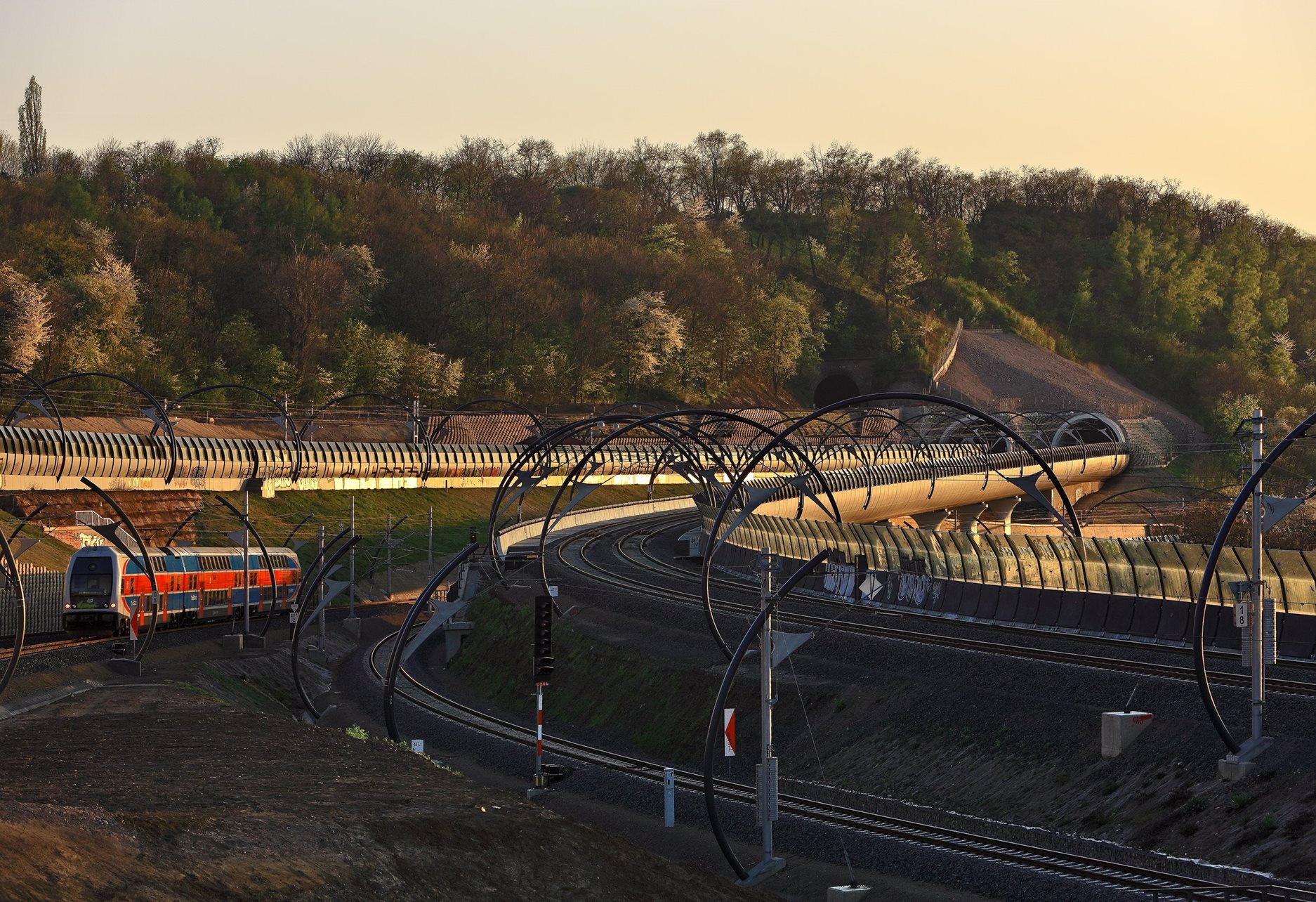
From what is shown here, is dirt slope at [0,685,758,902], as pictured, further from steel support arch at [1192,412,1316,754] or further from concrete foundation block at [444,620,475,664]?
concrete foundation block at [444,620,475,664]

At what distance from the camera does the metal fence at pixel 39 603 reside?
197 feet

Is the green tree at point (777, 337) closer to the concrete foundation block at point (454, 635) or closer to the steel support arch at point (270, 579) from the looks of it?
the steel support arch at point (270, 579)

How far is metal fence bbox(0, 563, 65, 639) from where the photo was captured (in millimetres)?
60031

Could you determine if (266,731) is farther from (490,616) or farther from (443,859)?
(490,616)

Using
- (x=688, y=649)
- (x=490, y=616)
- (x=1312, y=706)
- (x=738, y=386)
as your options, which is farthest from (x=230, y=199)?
(x=1312, y=706)

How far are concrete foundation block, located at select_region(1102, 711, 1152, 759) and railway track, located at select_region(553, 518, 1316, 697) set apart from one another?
112 inches

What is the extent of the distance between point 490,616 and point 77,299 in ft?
231

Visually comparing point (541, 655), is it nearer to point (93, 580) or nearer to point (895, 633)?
point (895, 633)

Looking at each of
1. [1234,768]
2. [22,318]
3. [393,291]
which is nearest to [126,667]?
[1234,768]

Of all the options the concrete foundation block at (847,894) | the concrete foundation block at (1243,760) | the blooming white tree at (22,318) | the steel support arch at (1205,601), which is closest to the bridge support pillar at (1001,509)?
the blooming white tree at (22,318)

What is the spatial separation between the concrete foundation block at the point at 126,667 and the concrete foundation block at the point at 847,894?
97.6 feet

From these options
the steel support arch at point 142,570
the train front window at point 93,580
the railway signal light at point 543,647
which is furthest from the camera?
the train front window at point 93,580

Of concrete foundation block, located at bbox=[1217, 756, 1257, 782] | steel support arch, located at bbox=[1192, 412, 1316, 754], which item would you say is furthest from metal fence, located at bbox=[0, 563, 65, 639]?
concrete foundation block, located at bbox=[1217, 756, 1257, 782]

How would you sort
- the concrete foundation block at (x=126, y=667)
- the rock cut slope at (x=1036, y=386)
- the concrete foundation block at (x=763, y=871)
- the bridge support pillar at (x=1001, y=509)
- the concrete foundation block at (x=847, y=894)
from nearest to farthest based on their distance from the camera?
the concrete foundation block at (x=847, y=894) < the concrete foundation block at (x=763, y=871) < the concrete foundation block at (x=126, y=667) < the bridge support pillar at (x=1001, y=509) < the rock cut slope at (x=1036, y=386)
